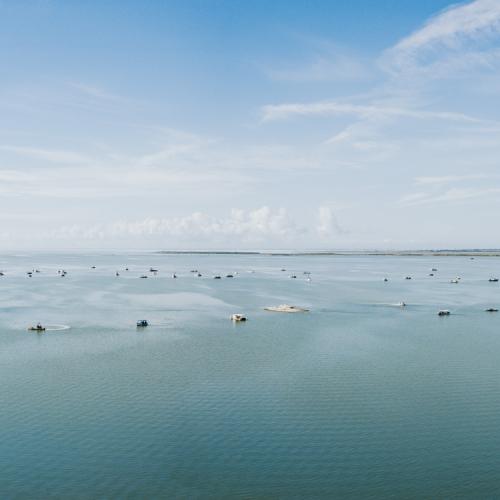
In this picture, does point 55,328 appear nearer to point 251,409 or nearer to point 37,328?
point 37,328

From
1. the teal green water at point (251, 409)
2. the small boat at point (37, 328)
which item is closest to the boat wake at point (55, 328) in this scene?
the small boat at point (37, 328)

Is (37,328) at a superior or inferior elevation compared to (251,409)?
superior

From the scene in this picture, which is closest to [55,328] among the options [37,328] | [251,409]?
[37,328]

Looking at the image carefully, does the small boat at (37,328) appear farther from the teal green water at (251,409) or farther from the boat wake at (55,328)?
the teal green water at (251,409)

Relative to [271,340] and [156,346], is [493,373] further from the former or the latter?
[156,346]

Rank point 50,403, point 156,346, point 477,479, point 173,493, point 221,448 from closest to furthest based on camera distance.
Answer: point 173,493, point 477,479, point 221,448, point 50,403, point 156,346

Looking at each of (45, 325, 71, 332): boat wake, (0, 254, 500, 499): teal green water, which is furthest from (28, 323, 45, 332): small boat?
(0, 254, 500, 499): teal green water

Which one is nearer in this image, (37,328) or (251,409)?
(251,409)

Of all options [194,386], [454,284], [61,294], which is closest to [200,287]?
[61,294]
